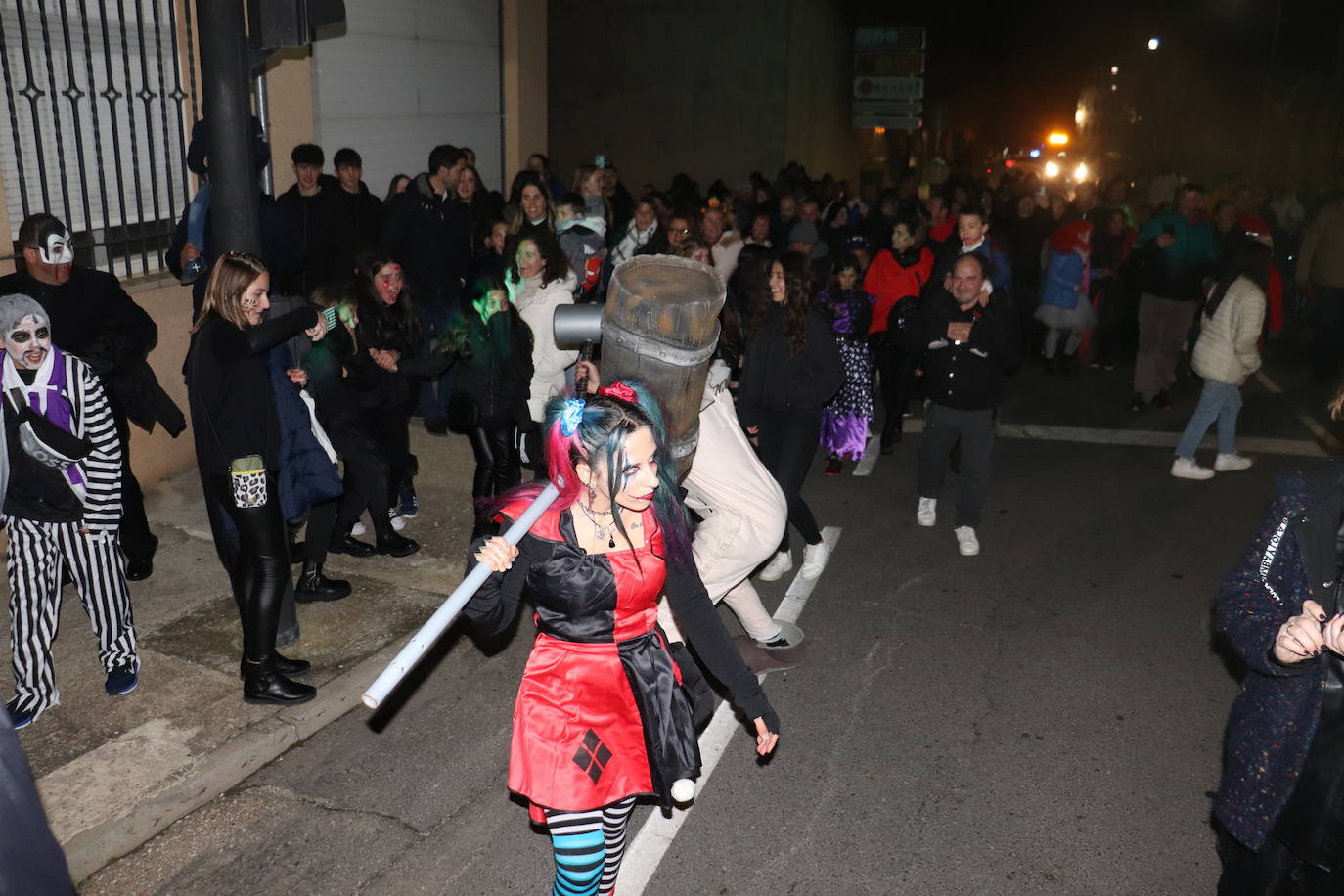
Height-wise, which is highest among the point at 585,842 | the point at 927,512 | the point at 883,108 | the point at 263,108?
the point at 883,108

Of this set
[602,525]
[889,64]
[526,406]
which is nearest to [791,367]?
[526,406]

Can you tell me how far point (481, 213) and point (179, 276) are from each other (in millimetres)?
3739

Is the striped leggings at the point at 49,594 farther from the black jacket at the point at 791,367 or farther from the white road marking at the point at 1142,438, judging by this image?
Result: the white road marking at the point at 1142,438

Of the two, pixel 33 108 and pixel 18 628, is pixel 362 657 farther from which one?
pixel 33 108

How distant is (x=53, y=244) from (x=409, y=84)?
6.52 meters

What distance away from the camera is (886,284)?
9422 mm

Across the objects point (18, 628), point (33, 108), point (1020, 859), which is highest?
point (33, 108)

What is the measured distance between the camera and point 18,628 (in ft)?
15.8

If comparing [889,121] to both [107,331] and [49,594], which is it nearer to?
[107,331]

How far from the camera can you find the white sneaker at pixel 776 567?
6.82 meters

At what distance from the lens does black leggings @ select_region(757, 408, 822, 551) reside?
255 inches


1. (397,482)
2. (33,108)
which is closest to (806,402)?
(397,482)

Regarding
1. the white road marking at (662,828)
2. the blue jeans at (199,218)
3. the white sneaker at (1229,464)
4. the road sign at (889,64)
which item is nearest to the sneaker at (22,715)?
the white road marking at (662,828)

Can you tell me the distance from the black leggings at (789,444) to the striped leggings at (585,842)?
10.6ft
